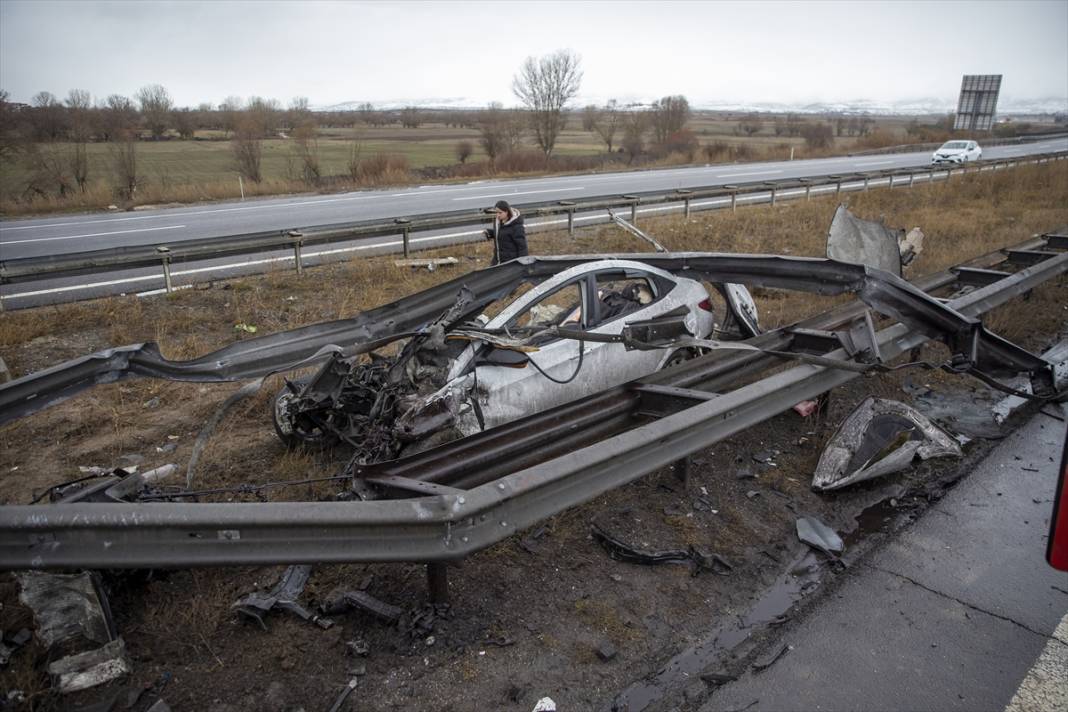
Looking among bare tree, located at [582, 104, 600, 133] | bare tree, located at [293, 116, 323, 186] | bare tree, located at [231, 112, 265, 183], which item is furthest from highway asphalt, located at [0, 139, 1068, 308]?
bare tree, located at [582, 104, 600, 133]

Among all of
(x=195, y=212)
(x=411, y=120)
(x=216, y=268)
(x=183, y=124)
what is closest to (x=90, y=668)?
(x=216, y=268)

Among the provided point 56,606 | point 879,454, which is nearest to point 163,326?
point 56,606

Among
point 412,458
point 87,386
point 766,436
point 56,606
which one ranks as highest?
point 87,386

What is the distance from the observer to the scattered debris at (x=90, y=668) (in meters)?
3.37

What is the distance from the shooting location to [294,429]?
606 centimetres

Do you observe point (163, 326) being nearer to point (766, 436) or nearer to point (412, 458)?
point (412, 458)

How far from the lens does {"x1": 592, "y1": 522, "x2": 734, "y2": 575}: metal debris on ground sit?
14.8 ft

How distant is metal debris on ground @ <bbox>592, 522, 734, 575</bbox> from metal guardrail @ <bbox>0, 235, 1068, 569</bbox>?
73 cm

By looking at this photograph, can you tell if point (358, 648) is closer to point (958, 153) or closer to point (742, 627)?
point (742, 627)

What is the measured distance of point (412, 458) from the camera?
4.34 meters

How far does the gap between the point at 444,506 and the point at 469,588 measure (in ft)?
4.08

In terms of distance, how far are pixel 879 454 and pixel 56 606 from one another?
5451 mm

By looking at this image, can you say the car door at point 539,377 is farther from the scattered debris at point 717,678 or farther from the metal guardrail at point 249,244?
the metal guardrail at point 249,244

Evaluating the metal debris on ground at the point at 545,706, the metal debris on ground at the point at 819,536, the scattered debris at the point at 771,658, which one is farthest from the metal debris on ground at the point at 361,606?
the metal debris on ground at the point at 819,536
